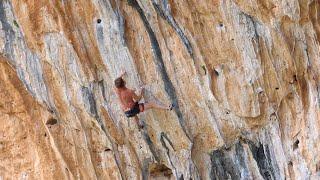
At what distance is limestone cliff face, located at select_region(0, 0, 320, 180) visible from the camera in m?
8.64

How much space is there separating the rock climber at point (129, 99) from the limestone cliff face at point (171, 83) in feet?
0.51

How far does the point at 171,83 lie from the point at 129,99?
0.74 m

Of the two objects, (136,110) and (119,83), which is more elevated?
(119,83)

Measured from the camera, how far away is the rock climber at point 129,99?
873 cm

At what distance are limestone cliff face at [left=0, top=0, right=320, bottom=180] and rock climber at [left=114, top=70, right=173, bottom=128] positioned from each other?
0.16m

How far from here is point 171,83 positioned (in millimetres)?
8922

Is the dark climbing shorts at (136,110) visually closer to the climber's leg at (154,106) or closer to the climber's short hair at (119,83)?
the climber's leg at (154,106)

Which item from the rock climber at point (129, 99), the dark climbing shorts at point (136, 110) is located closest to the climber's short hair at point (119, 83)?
the rock climber at point (129, 99)

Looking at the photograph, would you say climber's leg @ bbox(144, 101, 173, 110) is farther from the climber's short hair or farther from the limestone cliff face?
the climber's short hair

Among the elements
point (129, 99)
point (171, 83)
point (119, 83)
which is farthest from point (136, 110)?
point (171, 83)

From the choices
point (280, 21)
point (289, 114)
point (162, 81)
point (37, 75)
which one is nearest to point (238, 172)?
point (289, 114)

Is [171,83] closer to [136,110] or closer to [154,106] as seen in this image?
[154,106]

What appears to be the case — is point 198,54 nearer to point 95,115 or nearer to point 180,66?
point 180,66

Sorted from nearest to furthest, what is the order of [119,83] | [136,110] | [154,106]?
1. [119,83]
2. [136,110]
3. [154,106]
